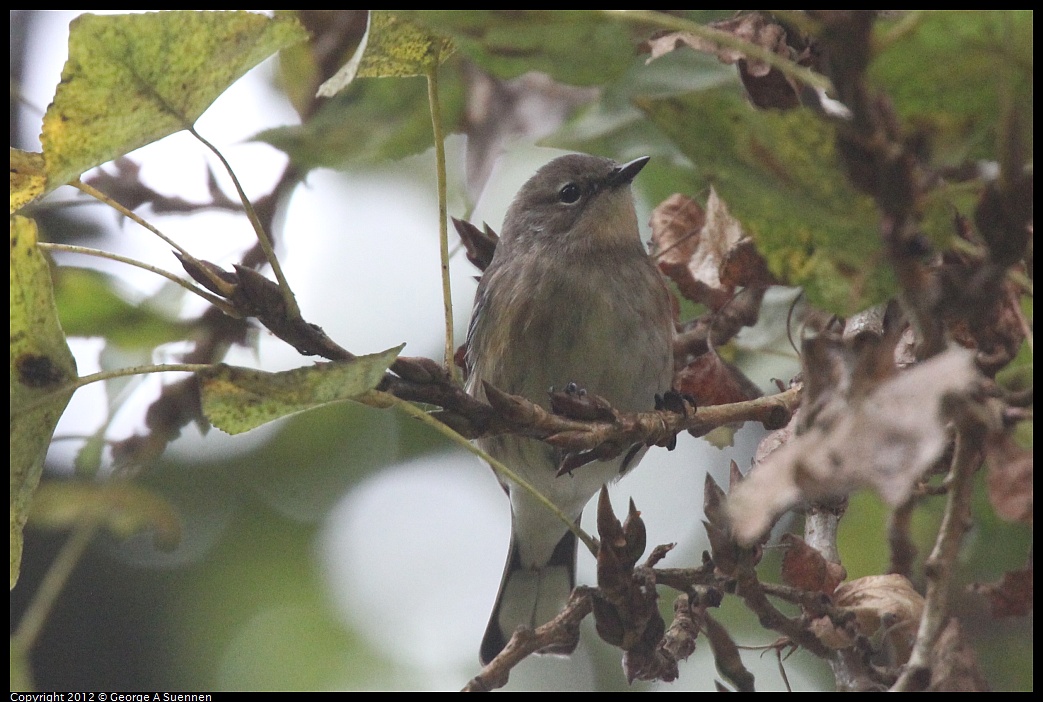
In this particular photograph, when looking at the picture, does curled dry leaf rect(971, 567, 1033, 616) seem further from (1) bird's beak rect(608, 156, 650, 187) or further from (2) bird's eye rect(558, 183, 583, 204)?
(2) bird's eye rect(558, 183, 583, 204)

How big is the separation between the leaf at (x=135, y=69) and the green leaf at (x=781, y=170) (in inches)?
32.0

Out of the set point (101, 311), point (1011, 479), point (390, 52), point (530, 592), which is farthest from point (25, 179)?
point (530, 592)

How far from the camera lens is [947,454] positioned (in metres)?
2.28

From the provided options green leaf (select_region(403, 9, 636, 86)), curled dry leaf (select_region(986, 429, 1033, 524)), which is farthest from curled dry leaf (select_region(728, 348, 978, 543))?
green leaf (select_region(403, 9, 636, 86))

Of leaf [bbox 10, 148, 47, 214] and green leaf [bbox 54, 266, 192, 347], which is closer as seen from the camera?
leaf [bbox 10, 148, 47, 214]

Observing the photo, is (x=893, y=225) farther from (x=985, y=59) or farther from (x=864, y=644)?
(x=864, y=644)

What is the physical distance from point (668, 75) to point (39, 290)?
1223 mm

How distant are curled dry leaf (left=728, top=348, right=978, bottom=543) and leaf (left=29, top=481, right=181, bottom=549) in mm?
2635

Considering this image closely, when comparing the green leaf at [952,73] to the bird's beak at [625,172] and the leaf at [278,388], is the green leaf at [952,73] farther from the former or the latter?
the bird's beak at [625,172]

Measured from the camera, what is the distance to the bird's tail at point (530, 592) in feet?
16.8

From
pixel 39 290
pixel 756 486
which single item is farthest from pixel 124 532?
pixel 756 486

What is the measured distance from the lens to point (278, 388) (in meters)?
1.63

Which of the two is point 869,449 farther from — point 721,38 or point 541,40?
point 541,40

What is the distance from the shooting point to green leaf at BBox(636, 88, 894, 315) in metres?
1.41
